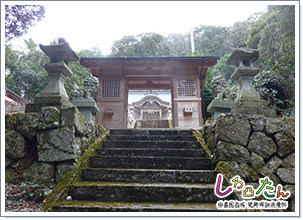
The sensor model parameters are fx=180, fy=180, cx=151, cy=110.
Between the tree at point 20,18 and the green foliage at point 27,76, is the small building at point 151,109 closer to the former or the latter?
the green foliage at point 27,76

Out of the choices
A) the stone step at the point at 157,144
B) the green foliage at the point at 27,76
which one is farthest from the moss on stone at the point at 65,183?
the green foliage at the point at 27,76

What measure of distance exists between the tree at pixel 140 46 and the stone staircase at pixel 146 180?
1882 cm

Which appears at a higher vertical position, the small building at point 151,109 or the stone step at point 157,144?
the small building at point 151,109

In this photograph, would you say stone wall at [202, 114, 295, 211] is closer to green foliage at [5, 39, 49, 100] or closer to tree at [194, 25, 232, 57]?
green foliage at [5, 39, 49, 100]

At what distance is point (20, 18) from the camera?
7652 millimetres

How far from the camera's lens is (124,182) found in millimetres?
2967

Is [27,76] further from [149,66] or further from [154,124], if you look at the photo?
[149,66]

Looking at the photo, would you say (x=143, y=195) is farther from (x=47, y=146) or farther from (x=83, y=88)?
(x=83, y=88)

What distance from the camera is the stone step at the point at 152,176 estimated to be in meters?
3.00

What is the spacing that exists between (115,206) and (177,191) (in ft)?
2.99

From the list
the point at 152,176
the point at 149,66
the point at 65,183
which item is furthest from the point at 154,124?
the point at 65,183

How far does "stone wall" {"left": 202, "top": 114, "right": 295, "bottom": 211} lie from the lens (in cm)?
311

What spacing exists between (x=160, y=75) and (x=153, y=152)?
615 centimetres

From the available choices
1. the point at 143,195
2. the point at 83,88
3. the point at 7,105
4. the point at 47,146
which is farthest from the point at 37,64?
the point at 143,195
